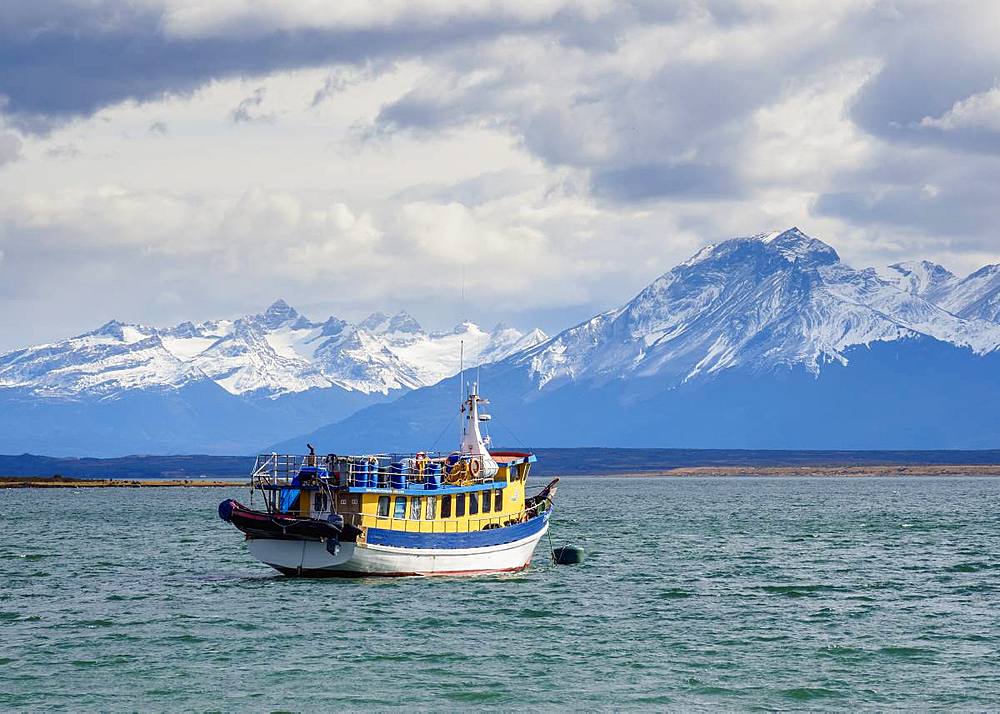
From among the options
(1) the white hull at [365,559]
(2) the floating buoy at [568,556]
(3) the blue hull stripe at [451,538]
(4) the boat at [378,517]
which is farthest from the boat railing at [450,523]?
(2) the floating buoy at [568,556]

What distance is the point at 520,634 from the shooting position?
62.9 metres

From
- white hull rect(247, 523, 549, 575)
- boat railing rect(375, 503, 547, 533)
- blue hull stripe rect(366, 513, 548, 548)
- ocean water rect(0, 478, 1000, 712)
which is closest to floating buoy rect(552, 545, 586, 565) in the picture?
ocean water rect(0, 478, 1000, 712)

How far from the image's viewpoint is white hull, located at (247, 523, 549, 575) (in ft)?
250

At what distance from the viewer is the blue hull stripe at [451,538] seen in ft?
251

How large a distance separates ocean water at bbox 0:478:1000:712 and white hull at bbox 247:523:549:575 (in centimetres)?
103

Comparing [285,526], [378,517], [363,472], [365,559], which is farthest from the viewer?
[378,517]

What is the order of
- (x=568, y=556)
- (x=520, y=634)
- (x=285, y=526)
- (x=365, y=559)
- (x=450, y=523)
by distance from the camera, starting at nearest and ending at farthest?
(x=520, y=634), (x=285, y=526), (x=365, y=559), (x=450, y=523), (x=568, y=556)

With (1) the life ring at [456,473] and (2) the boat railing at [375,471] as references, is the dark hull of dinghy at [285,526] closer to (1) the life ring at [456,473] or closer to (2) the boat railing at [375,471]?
(2) the boat railing at [375,471]

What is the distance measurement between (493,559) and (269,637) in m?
23.2

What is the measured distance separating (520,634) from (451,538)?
17.0m

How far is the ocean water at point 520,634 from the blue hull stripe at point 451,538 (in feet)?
7.42

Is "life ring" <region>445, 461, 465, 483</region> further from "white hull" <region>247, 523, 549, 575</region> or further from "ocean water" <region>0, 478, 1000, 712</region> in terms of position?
"ocean water" <region>0, 478, 1000, 712</region>

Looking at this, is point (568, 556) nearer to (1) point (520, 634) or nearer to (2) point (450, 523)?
(2) point (450, 523)

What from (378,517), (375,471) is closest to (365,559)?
(378,517)
